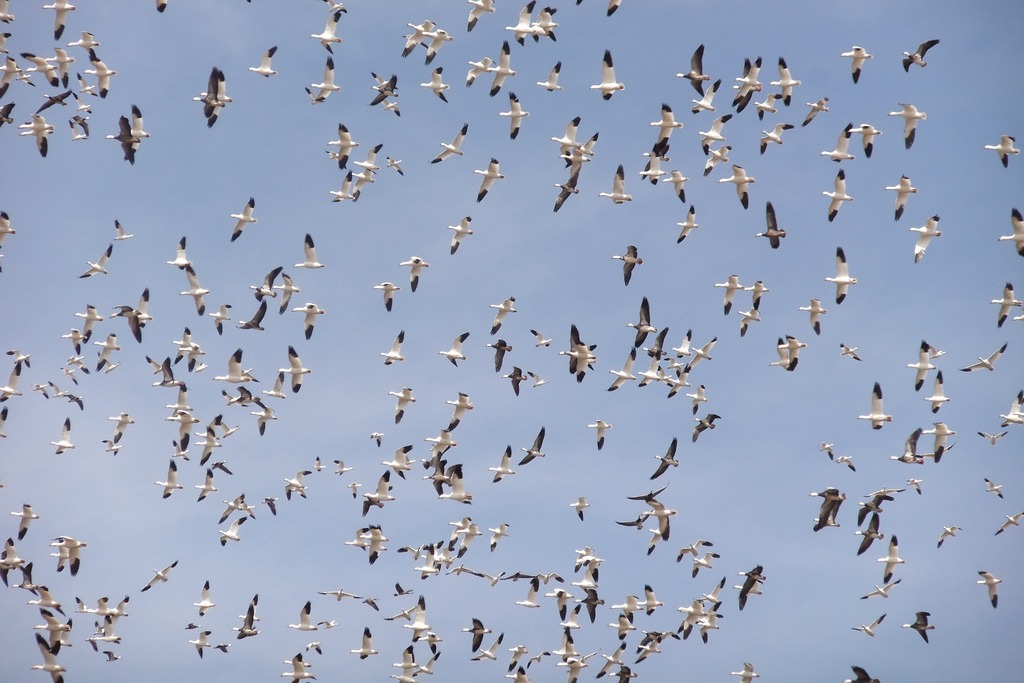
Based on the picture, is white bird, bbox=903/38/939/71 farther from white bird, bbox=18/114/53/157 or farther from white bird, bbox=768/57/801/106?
white bird, bbox=18/114/53/157

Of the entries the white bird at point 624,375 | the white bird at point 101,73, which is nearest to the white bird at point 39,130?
the white bird at point 101,73

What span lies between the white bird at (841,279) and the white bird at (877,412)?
3.42 m

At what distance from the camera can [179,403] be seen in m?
57.6

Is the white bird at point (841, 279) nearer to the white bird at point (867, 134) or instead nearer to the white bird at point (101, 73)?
the white bird at point (867, 134)

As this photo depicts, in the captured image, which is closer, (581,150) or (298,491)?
(581,150)

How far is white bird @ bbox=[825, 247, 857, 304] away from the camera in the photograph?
182 ft

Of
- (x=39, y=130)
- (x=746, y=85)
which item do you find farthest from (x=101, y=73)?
(x=746, y=85)

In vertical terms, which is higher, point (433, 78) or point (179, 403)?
point (433, 78)

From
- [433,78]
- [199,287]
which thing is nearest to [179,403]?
[199,287]

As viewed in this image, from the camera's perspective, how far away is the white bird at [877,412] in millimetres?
55219

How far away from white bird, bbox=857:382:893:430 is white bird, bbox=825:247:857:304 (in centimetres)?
342

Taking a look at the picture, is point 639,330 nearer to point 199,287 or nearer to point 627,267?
point 627,267

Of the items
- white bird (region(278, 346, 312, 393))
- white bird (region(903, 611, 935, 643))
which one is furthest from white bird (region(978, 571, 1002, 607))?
white bird (region(278, 346, 312, 393))

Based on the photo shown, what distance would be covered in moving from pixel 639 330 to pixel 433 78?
38.4ft
